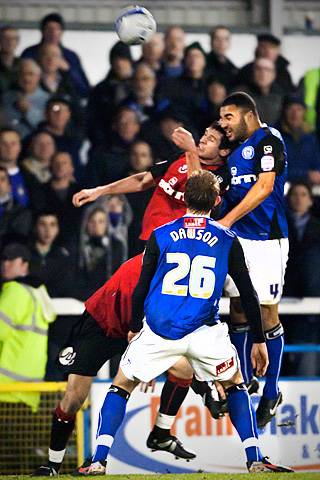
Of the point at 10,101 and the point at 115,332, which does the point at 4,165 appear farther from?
the point at 115,332

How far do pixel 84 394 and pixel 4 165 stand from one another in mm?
3737

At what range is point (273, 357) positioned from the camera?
899 cm

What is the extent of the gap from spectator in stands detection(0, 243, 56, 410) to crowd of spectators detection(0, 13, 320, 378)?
0.26m

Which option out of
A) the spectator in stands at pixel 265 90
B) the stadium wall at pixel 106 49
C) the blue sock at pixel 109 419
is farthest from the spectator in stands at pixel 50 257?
the blue sock at pixel 109 419

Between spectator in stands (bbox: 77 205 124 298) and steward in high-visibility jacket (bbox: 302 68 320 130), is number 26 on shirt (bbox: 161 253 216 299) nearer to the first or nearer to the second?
spectator in stands (bbox: 77 205 124 298)

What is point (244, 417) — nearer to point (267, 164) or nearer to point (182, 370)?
point (182, 370)

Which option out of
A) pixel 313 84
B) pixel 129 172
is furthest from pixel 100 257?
pixel 313 84

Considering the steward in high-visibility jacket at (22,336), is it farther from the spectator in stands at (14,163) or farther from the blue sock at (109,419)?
the blue sock at (109,419)

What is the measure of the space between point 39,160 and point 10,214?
0.59m

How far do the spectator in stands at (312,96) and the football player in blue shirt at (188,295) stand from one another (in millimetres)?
5416

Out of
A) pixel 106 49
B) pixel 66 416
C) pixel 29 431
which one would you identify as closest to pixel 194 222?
pixel 66 416

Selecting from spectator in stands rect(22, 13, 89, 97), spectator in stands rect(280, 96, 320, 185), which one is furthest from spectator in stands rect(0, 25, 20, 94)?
spectator in stands rect(280, 96, 320, 185)

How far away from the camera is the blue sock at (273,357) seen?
29.3 feet

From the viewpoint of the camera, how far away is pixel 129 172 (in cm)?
1213
